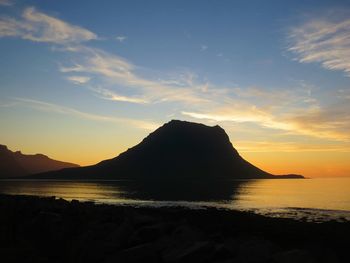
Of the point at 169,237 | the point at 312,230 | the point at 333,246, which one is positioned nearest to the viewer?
the point at 169,237

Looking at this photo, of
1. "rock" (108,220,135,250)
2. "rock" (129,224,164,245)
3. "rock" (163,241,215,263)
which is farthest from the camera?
"rock" (129,224,164,245)

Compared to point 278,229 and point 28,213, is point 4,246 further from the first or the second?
point 278,229

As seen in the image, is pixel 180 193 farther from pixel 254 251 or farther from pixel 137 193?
pixel 254 251

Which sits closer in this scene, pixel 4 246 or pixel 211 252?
pixel 211 252

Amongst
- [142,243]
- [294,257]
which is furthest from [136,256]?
[294,257]

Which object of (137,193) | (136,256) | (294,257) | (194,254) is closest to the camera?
(294,257)

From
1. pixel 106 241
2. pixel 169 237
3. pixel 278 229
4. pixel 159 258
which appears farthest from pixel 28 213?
pixel 278 229

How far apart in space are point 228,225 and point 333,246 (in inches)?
380

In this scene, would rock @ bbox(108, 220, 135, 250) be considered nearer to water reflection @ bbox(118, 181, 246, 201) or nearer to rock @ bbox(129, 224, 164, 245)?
rock @ bbox(129, 224, 164, 245)

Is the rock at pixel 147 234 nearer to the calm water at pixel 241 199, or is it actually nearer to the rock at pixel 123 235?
the rock at pixel 123 235

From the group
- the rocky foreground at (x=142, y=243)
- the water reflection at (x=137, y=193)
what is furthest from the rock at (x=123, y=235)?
the water reflection at (x=137, y=193)

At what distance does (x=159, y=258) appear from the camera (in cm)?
1291

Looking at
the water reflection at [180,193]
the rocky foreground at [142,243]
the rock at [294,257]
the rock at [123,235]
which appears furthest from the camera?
the water reflection at [180,193]

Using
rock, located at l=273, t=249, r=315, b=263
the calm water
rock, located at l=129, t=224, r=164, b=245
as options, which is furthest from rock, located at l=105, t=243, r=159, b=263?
the calm water
